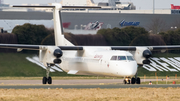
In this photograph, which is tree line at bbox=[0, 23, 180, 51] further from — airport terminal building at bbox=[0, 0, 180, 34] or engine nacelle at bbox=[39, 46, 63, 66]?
airport terminal building at bbox=[0, 0, 180, 34]

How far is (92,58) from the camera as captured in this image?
30234 millimetres

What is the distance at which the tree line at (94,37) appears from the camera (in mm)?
52719

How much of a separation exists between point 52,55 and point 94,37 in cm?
2642

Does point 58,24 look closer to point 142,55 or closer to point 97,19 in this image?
point 142,55

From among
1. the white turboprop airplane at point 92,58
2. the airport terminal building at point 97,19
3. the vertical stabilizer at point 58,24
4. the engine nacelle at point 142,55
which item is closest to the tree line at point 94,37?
the vertical stabilizer at point 58,24

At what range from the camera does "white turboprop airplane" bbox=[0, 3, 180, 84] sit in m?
26.8

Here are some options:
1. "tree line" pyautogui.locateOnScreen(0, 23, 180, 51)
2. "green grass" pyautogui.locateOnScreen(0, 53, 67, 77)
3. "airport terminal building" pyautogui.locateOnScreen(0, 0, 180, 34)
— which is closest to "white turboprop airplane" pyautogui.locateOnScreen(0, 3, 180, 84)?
"green grass" pyautogui.locateOnScreen(0, 53, 67, 77)

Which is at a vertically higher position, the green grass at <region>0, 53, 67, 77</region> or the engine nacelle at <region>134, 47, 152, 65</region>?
the engine nacelle at <region>134, 47, 152, 65</region>

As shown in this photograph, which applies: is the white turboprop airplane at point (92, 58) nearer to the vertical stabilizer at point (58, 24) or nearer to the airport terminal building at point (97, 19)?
the vertical stabilizer at point (58, 24)

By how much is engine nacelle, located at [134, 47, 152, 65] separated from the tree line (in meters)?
19.2

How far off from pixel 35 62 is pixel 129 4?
80.8 meters

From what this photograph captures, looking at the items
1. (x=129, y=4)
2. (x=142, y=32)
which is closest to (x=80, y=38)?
(x=142, y=32)

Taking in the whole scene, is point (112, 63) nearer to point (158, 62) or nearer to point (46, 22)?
point (158, 62)

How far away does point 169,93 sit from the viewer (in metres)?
19.9
